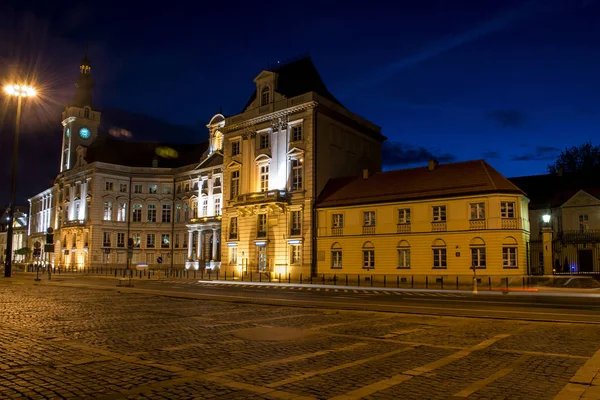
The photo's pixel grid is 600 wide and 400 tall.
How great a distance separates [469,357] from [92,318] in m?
11.1

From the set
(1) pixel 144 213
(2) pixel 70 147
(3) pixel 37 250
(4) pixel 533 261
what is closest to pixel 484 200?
(4) pixel 533 261

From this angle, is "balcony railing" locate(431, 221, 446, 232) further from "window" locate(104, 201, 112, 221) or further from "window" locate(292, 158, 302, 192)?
"window" locate(104, 201, 112, 221)

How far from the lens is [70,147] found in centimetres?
9594

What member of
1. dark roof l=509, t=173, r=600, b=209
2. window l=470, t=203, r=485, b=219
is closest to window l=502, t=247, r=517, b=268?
window l=470, t=203, r=485, b=219

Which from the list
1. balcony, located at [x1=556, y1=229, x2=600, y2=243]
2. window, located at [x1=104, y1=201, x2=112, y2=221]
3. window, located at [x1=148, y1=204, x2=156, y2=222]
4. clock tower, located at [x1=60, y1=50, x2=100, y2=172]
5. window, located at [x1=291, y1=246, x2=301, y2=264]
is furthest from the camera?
clock tower, located at [x1=60, y1=50, x2=100, y2=172]

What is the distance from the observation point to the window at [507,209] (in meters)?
39.1

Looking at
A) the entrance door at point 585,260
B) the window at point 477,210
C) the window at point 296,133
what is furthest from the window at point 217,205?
the entrance door at point 585,260

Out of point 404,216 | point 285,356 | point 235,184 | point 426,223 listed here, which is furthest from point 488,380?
point 235,184

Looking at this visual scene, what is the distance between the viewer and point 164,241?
85625 millimetres

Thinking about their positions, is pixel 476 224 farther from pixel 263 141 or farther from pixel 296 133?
pixel 263 141

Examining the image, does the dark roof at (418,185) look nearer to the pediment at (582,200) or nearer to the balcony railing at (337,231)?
the balcony railing at (337,231)

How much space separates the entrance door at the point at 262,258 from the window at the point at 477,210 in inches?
867

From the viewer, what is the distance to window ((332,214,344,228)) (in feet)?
157

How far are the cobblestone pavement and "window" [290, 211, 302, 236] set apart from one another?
34.2 m
